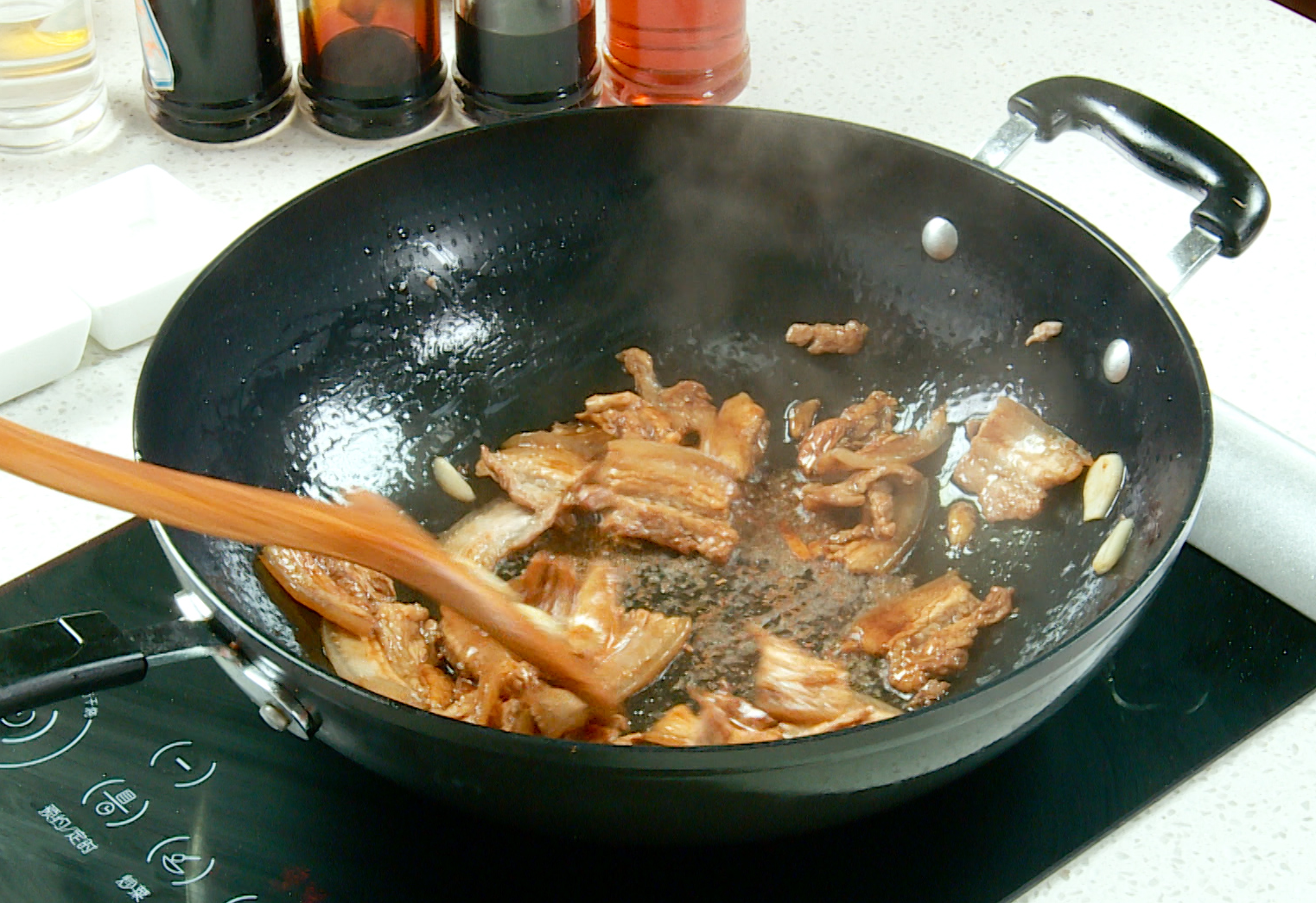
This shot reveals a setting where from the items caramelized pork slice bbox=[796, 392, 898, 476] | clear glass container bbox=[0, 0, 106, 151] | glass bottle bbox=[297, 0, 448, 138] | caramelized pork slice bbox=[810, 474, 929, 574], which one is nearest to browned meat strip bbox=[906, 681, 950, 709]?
caramelized pork slice bbox=[810, 474, 929, 574]

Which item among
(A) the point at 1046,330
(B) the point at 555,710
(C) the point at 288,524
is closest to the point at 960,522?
(A) the point at 1046,330

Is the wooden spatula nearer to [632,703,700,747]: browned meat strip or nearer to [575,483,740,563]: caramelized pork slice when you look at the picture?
[632,703,700,747]: browned meat strip

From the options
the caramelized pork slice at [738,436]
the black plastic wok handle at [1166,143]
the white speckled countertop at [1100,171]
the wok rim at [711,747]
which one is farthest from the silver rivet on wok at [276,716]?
the black plastic wok handle at [1166,143]

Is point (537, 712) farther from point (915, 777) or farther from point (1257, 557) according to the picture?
point (1257, 557)

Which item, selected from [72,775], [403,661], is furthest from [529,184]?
[72,775]

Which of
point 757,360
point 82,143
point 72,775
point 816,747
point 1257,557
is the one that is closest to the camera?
point 816,747

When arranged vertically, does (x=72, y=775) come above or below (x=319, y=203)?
below

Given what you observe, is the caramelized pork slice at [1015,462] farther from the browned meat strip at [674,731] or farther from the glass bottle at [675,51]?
the glass bottle at [675,51]
